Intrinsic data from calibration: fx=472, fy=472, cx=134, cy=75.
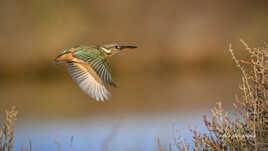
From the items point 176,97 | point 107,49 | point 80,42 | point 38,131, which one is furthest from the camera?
point 80,42

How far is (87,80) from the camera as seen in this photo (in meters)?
4.43

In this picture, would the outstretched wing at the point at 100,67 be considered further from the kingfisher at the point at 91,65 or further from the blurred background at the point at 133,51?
the blurred background at the point at 133,51

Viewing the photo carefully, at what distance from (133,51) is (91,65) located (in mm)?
8564

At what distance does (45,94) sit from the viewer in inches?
442

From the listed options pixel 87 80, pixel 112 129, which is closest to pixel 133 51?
pixel 112 129

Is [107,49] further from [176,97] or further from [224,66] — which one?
[224,66]

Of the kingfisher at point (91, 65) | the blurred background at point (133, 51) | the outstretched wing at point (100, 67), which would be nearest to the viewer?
the outstretched wing at point (100, 67)

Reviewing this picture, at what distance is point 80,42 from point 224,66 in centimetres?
425

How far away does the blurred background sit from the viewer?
10312 millimetres

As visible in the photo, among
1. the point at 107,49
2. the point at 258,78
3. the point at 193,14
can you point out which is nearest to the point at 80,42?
the point at 193,14

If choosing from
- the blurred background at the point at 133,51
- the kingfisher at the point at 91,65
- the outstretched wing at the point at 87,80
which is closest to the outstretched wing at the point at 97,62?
the kingfisher at the point at 91,65

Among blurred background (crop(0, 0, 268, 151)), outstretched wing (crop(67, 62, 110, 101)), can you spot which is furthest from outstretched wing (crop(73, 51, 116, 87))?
blurred background (crop(0, 0, 268, 151))

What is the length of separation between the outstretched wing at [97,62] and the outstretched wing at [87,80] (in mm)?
282

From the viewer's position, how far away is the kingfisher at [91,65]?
4.05 m
